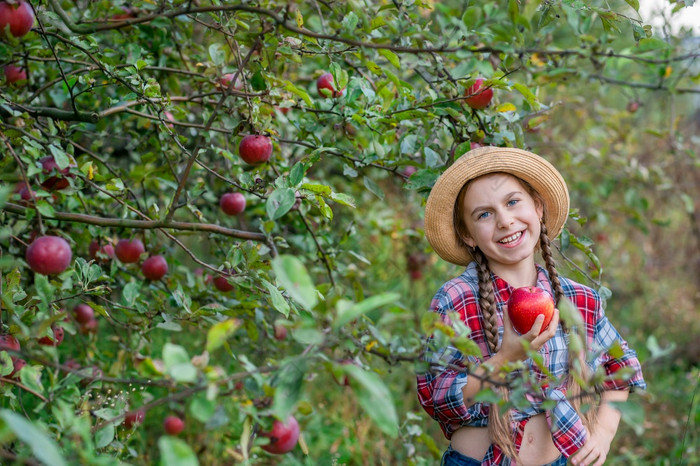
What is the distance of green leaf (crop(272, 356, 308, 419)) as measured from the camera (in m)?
0.93

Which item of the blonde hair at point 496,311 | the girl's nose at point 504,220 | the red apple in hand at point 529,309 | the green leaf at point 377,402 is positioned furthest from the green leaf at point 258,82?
the green leaf at point 377,402

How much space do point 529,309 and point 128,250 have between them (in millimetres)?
1152

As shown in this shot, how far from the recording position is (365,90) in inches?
68.7

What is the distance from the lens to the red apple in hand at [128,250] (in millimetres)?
1948

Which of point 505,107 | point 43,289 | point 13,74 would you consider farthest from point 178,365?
point 13,74

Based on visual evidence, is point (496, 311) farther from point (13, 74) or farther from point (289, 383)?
point (13, 74)

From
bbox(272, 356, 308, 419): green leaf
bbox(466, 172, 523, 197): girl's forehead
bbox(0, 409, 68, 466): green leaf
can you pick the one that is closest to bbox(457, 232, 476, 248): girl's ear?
bbox(466, 172, 523, 197): girl's forehead

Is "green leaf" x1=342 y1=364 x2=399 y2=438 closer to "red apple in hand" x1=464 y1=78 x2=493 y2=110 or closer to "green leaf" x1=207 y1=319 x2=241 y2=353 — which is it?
"green leaf" x1=207 y1=319 x2=241 y2=353

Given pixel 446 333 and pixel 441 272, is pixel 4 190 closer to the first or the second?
pixel 446 333

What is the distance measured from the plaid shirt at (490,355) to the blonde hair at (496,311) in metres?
0.02

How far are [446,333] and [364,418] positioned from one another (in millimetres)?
1877

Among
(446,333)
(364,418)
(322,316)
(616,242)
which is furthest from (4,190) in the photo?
(616,242)

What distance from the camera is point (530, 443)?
1529 mm

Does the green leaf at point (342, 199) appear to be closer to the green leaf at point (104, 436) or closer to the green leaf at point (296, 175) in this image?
the green leaf at point (296, 175)
